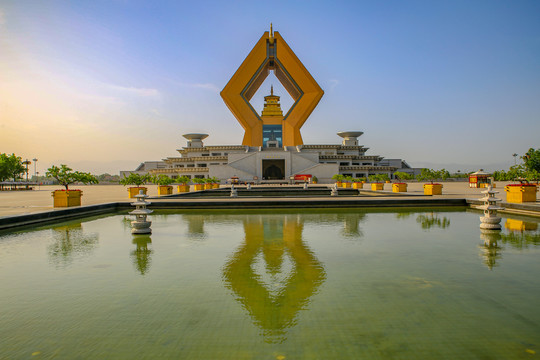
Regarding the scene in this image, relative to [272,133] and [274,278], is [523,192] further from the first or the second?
[272,133]

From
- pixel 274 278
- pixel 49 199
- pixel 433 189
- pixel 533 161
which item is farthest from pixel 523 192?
pixel 49 199

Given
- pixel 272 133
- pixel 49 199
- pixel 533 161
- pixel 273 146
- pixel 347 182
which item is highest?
pixel 272 133

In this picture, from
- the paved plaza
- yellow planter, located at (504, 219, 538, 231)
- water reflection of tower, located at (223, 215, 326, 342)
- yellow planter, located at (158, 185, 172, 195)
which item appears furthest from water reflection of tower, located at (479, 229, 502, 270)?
yellow planter, located at (158, 185, 172, 195)

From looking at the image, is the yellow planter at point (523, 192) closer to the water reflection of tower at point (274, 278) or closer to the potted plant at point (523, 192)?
the potted plant at point (523, 192)

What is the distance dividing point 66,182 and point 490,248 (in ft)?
48.5

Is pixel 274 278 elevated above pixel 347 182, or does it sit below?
below

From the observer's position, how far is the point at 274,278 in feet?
13.2

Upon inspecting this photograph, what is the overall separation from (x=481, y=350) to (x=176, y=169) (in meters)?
50.6

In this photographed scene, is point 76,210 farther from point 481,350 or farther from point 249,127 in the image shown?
point 249,127

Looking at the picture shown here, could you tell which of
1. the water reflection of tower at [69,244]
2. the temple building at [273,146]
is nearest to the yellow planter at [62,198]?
the water reflection of tower at [69,244]

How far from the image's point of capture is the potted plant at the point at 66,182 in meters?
11.6

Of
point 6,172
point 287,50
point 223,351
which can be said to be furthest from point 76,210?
point 287,50

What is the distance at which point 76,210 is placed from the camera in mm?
10523

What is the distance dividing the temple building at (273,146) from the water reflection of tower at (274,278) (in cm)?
3717
